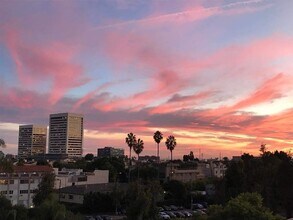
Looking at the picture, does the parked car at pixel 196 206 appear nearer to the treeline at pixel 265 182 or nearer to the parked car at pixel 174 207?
the parked car at pixel 174 207

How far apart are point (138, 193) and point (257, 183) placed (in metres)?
20.9

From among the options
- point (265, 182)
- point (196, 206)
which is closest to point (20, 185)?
point (196, 206)

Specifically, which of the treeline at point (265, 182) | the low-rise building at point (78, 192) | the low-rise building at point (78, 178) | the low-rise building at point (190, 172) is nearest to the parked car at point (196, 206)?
the low-rise building at point (78, 192)

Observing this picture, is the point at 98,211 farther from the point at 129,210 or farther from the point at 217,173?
the point at 217,173

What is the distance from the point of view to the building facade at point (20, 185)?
70.4 metres

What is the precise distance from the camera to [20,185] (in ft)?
240

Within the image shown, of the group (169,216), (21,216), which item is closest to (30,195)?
(169,216)

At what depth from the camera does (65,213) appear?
3984 centimetres

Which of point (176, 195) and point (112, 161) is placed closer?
point (176, 195)

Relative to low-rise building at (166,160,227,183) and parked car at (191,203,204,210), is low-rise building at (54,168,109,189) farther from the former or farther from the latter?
parked car at (191,203,204,210)

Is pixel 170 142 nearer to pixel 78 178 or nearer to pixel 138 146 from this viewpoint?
pixel 138 146

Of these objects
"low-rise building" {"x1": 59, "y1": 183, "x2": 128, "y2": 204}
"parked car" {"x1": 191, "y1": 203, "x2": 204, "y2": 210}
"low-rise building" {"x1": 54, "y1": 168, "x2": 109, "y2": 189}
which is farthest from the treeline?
"low-rise building" {"x1": 54, "y1": 168, "x2": 109, "y2": 189}

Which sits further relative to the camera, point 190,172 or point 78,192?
point 190,172

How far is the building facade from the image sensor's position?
2773 inches
